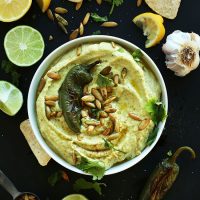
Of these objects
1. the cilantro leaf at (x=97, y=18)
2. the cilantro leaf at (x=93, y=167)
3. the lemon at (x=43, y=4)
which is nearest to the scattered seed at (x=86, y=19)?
the cilantro leaf at (x=97, y=18)

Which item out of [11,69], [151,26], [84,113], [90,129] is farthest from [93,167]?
[151,26]

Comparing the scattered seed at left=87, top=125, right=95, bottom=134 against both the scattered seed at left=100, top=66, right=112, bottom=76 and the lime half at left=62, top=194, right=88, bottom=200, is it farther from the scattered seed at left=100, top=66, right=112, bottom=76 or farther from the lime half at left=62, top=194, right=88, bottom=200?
the lime half at left=62, top=194, right=88, bottom=200

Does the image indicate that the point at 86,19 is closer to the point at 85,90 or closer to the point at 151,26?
the point at 151,26

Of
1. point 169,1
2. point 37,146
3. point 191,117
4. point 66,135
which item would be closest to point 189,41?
point 169,1

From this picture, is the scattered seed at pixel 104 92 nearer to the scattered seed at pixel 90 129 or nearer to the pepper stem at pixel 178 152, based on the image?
the scattered seed at pixel 90 129

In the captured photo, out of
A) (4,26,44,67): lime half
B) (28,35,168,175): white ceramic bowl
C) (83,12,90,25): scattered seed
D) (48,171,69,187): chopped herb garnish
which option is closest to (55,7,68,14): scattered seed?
(83,12,90,25): scattered seed

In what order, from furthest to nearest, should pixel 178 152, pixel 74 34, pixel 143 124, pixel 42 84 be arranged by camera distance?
pixel 74 34, pixel 178 152, pixel 42 84, pixel 143 124
